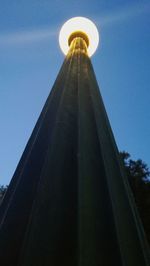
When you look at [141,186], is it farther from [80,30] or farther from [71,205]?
[71,205]

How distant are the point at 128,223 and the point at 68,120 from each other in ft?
3.31

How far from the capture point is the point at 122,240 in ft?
5.93

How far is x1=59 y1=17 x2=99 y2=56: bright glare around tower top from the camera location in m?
5.79

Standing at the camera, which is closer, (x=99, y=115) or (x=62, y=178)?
(x=62, y=178)

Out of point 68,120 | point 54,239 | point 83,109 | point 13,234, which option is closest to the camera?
point 54,239

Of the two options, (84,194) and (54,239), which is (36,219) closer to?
(54,239)

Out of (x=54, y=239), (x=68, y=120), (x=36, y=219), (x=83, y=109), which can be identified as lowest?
(x=54, y=239)

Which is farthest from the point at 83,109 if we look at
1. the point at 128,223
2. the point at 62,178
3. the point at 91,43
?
the point at 91,43

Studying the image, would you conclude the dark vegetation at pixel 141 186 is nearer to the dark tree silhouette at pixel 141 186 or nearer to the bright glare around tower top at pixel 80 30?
the dark tree silhouette at pixel 141 186

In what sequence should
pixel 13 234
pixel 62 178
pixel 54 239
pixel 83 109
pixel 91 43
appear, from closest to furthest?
pixel 54 239, pixel 13 234, pixel 62 178, pixel 83 109, pixel 91 43

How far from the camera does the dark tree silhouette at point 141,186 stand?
24.8 feet

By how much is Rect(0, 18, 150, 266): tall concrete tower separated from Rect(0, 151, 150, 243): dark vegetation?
5088 mm

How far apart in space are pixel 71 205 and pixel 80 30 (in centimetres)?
445

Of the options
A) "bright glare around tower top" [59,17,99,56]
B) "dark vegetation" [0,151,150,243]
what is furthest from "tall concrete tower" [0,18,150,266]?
"dark vegetation" [0,151,150,243]
